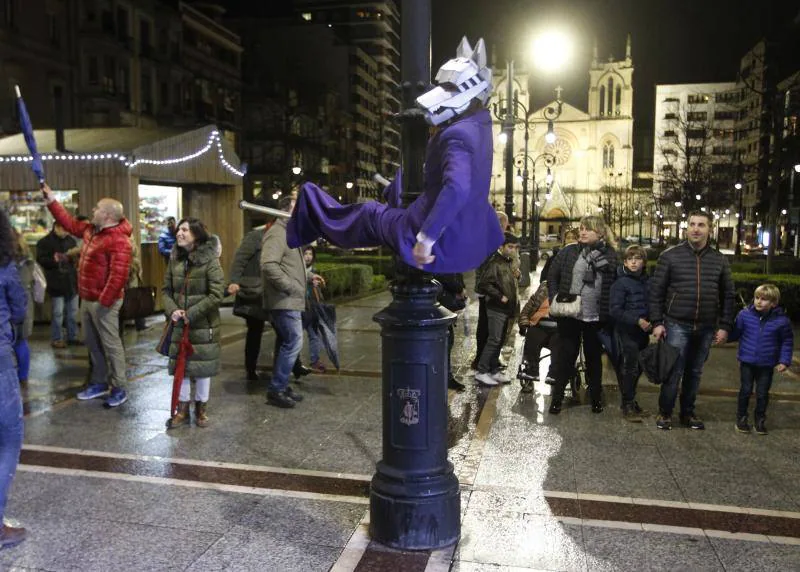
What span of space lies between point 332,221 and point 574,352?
3.59 meters

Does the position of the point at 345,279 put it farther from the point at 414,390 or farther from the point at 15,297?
the point at 414,390

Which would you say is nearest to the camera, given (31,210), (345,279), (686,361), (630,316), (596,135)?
(686,361)

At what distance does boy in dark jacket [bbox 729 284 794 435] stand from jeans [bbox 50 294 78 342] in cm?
832

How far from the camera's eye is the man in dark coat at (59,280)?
10.0 metres

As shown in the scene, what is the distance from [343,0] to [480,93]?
10557 cm

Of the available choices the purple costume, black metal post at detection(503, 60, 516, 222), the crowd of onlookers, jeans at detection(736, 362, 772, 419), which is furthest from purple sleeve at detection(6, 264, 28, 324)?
black metal post at detection(503, 60, 516, 222)

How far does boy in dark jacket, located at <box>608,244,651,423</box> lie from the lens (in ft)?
21.3

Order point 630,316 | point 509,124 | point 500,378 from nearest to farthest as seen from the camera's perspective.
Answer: point 630,316 < point 500,378 < point 509,124

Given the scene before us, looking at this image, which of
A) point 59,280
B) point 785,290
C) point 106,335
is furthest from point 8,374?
point 785,290

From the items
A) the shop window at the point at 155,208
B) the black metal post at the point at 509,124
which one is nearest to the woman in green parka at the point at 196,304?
the shop window at the point at 155,208

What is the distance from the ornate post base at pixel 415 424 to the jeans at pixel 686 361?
304 cm

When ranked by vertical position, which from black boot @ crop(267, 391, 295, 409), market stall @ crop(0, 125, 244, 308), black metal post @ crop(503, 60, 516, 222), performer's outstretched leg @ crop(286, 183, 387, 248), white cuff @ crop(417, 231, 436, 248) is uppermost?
black metal post @ crop(503, 60, 516, 222)

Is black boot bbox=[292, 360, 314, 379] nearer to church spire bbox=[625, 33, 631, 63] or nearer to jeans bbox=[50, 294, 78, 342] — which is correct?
jeans bbox=[50, 294, 78, 342]

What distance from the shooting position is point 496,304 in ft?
25.6
